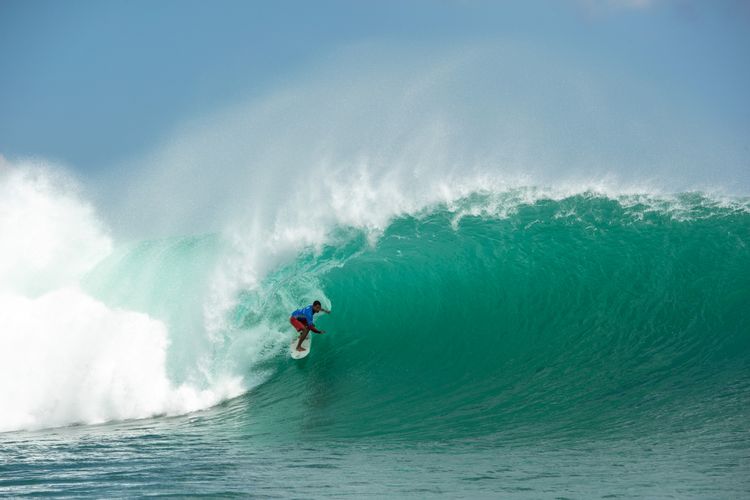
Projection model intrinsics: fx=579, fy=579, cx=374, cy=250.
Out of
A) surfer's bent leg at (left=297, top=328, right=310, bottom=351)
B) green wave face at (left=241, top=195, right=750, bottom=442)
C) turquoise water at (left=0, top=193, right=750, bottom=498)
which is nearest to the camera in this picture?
turquoise water at (left=0, top=193, right=750, bottom=498)

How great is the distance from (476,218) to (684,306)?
16.0 ft

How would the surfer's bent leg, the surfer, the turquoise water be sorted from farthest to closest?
the surfer's bent leg
the surfer
the turquoise water

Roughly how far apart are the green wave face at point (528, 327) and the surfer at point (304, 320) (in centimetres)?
46

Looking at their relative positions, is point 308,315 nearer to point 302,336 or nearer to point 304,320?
point 304,320

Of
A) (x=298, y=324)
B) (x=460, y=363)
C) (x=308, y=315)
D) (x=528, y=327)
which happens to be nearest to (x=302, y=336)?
(x=298, y=324)

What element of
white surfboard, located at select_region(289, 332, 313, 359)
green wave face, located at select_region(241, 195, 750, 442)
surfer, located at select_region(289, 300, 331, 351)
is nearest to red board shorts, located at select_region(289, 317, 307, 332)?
surfer, located at select_region(289, 300, 331, 351)

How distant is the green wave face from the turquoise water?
1.5 inches

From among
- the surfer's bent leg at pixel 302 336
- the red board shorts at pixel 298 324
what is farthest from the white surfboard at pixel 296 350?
the red board shorts at pixel 298 324

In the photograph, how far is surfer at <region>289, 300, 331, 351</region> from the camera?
992cm

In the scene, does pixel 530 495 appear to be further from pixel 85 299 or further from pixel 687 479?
pixel 85 299

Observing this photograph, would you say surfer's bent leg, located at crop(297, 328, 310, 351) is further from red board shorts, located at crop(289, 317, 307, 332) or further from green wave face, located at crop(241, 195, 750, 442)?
green wave face, located at crop(241, 195, 750, 442)

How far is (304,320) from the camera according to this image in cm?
1001

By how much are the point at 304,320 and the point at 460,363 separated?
2.78m

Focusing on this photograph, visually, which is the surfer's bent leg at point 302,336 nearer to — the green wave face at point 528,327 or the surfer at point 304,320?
the surfer at point 304,320
